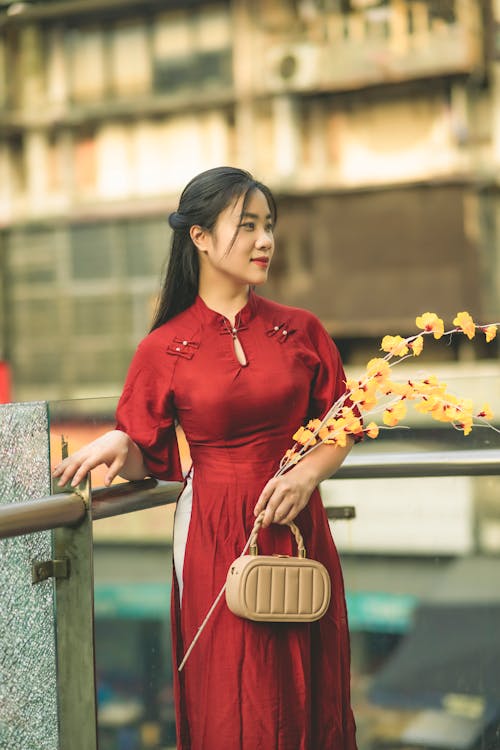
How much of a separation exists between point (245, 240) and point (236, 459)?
0.43m

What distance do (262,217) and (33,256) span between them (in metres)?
11.6

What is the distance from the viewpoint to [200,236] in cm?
235

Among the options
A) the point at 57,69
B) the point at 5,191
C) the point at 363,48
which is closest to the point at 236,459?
the point at 363,48

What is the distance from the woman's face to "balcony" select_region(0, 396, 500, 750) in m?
0.39

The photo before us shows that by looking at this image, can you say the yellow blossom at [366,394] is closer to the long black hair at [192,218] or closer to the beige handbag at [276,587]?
the beige handbag at [276,587]

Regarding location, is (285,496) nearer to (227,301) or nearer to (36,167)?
(227,301)

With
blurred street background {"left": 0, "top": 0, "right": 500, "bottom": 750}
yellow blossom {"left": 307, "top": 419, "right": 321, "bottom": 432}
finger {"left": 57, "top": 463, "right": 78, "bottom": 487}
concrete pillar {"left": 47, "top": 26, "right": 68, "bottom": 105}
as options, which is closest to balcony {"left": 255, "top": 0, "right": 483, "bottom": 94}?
blurred street background {"left": 0, "top": 0, "right": 500, "bottom": 750}

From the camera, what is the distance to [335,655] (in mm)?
2316

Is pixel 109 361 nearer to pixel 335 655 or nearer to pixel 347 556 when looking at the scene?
pixel 347 556

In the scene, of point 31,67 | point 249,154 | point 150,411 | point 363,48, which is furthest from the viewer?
point 31,67

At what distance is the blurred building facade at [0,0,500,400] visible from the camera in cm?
1235

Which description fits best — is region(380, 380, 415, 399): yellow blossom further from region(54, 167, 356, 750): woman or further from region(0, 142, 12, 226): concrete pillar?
region(0, 142, 12, 226): concrete pillar

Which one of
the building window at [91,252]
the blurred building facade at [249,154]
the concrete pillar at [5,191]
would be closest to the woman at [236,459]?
the blurred building facade at [249,154]

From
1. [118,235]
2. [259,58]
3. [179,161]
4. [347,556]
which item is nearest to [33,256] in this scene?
[118,235]
